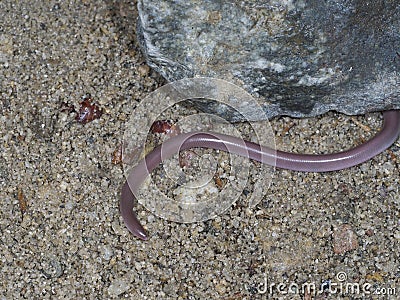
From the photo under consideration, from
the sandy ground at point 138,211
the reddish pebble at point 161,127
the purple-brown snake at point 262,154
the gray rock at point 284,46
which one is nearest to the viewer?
the gray rock at point 284,46

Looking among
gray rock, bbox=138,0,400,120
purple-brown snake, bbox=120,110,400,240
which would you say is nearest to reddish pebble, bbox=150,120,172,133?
purple-brown snake, bbox=120,110,400,240

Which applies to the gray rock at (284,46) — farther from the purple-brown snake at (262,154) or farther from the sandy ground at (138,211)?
the sandy ground at (138,211)

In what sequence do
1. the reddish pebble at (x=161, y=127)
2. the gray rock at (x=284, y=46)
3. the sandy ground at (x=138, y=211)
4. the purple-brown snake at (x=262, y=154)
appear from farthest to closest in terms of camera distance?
the reddish pebble at (x=161, y=127) → the purple-brown snake at (x=262, y=154) → the sandy ground at (x=138, y=211) → the gray rock at (x=284, y=46)

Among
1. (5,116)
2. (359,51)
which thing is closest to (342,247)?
(359,51)

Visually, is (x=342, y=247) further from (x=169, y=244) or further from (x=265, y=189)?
(x=169, y=244)

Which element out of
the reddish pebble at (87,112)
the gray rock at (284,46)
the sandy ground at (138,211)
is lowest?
the sandy ground at (138,211)

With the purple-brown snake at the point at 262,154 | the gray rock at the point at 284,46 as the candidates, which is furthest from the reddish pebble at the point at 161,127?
the gray rock at the point at 284,46

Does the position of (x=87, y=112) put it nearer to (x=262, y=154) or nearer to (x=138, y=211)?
(x=138, y=211)
